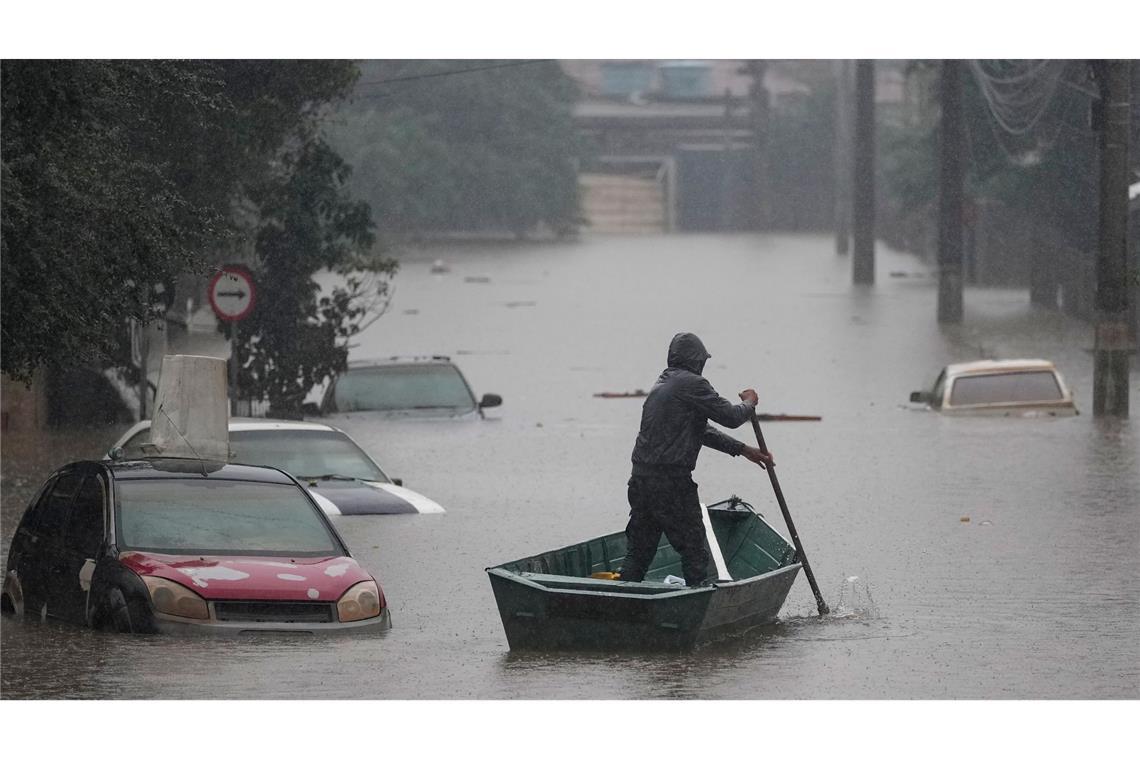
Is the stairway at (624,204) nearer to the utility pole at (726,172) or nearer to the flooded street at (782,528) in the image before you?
the utility pole at (726,172)

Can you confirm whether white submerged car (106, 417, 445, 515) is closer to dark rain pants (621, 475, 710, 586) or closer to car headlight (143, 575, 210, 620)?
dark rain pants (621, 475, 710, 586)

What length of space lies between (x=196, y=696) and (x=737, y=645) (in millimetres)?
3285

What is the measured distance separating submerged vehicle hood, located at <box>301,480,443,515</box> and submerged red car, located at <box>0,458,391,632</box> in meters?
3.64

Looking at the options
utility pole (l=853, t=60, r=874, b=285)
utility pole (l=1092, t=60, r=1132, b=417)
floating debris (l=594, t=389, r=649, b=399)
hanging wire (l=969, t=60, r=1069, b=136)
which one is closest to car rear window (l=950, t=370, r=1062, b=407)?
utility pole (l=1092, t=60, r=1132, b=417)

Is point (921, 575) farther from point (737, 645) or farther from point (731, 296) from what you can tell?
point (731, 296)

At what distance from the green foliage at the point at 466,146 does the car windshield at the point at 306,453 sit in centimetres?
6423

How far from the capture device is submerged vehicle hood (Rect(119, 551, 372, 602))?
12383mm

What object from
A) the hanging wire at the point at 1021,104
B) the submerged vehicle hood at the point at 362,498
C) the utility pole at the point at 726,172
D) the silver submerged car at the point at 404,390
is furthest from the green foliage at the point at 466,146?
the submerged vehicle hood at the point at 362,498

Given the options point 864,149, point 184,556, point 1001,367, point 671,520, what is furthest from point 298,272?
point 864,149

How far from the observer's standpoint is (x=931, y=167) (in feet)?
200

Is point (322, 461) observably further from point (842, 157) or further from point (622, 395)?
point (842, 157)

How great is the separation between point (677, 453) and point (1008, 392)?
18.6 metres

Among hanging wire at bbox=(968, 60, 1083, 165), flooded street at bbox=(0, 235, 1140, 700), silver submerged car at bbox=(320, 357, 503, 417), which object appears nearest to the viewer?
flooded street at bbox=(0, 235, 1140, 700)

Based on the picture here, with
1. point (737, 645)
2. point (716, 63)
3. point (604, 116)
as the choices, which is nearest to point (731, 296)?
point (604, 116)
